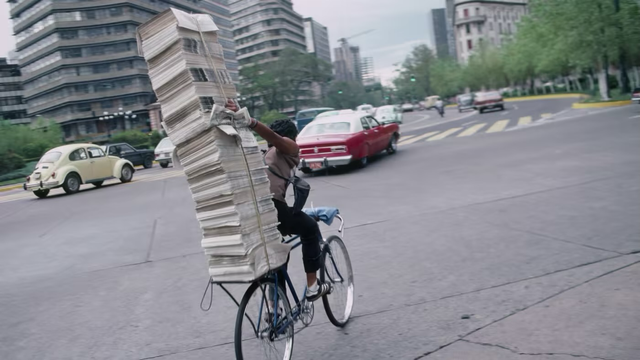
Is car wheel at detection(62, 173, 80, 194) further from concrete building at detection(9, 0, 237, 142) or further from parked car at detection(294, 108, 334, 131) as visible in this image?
concrete building at detection(9, 0, 237, 142)

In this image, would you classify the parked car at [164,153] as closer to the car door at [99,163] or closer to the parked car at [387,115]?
the car door at [99,163]

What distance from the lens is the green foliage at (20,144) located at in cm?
3048

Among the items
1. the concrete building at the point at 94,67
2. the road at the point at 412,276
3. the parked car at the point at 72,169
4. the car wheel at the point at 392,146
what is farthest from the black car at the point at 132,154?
the concrete building at the point at 94,67

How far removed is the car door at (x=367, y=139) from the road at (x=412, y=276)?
4196 mm

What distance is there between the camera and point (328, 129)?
16.8m

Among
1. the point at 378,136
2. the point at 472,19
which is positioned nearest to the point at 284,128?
the point at 378,136

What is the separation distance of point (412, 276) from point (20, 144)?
37.4m

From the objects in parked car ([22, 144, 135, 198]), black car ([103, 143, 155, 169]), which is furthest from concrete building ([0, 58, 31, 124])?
parked car ([22, 144, 135, 198])

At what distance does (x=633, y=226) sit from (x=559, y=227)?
80 cm

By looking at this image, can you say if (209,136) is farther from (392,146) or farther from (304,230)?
(392,146)

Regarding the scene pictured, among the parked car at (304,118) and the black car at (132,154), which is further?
the parked car at (304,118)

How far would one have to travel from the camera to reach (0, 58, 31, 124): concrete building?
108062mm

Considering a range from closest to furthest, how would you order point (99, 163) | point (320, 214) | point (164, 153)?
point (320, 214)
point (99, 163)
point (164, 153)

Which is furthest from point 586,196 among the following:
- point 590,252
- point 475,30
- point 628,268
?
point 475,30
